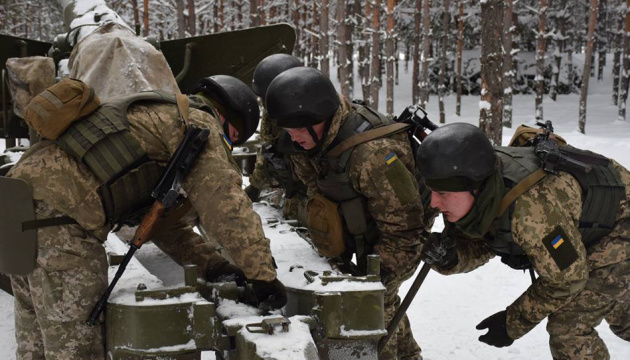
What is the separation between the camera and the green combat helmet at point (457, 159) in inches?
118

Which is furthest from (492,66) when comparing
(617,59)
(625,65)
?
(617,59)

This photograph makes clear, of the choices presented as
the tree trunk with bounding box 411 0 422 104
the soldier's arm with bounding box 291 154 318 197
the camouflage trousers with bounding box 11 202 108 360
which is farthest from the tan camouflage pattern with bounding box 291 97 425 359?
the tree trunk with bounding box 411 0 422 104

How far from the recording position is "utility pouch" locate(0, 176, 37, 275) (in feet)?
8.48

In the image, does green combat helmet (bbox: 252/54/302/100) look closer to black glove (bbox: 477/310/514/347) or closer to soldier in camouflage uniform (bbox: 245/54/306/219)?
soldier in camouflage uniform (bbox: 245/54/306/219)

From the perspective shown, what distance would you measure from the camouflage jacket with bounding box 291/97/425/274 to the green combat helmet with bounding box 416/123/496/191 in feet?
1.25

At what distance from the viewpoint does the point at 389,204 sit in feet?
11.4

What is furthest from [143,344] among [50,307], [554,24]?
[554,24]

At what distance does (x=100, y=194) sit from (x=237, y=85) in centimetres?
114

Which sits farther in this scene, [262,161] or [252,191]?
[252,191]

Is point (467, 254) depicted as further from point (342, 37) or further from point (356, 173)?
point (342, 37)

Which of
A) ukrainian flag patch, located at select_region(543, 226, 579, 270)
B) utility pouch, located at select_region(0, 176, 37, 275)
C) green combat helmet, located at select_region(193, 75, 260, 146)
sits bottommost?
ukrainian flag patch, located at select_region(543, 226, 579, 270)

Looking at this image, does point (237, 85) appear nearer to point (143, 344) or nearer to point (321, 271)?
point (321, 271)

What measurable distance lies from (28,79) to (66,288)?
1.02 metres

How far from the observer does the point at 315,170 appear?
399 cm
